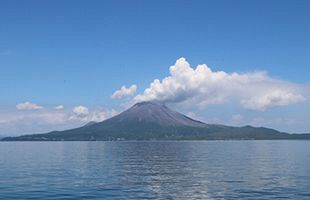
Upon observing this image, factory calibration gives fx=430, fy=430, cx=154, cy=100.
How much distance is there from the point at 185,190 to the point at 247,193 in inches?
327

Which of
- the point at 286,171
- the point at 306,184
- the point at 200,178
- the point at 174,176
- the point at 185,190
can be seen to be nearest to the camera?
the point at 185,190

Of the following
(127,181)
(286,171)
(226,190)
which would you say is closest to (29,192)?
(127,181)

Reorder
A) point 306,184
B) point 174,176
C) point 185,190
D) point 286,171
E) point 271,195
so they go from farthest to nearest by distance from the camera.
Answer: point 286,171, point 174,176, point 306,184, point 185,190, point 271,195

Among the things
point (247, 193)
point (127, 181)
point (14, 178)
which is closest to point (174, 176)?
point (127, 181)

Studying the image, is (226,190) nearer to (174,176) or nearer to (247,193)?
(247,193)

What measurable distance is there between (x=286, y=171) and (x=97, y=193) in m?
42.9

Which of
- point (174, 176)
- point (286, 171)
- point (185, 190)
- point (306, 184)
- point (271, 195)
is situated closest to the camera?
point (271, 195)

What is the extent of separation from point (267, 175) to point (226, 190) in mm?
21621

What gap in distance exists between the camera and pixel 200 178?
71.0m

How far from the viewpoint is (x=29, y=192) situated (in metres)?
56.2

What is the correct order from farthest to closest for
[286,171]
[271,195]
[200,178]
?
[286,171]
[200,178]
[271,195]

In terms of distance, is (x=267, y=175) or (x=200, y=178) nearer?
(x=200, y=178)

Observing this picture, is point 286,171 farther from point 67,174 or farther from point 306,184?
point 67,174

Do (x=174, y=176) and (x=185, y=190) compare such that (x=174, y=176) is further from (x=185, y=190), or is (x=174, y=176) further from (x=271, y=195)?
(x=271, y=195)
